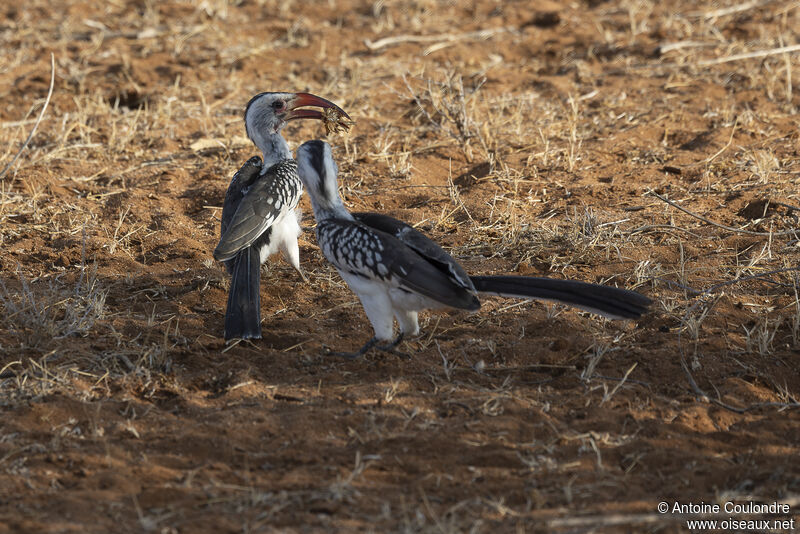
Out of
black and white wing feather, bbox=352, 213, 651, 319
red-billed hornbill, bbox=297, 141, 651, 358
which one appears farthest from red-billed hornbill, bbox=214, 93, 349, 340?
black and white wing feather, bbox=352, 213, 651, 319

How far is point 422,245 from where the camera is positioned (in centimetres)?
396

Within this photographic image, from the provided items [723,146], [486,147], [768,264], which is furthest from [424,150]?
[768,264]

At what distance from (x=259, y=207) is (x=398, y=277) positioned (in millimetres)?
1286

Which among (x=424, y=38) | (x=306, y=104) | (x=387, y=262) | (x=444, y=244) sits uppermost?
(x=424, y=38)

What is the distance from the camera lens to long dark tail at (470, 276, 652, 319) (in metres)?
3.62

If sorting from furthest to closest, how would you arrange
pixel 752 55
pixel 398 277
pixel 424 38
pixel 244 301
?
1. pixel 424 38
2. pixel 752 55
3. pixel 244 301
4. pixel 398 277

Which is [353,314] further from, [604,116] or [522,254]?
[604,116]

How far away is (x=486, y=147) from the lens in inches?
248

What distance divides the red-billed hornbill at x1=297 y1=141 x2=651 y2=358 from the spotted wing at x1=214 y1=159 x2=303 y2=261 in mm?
515

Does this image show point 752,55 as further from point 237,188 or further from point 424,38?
point 237,188

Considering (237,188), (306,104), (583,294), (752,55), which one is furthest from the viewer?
(752,55)

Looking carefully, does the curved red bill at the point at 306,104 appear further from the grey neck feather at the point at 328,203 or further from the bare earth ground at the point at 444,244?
the grey neck feather at the point at 328,203

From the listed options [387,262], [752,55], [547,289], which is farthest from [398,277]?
[752,55]

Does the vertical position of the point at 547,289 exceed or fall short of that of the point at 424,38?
it falls short
